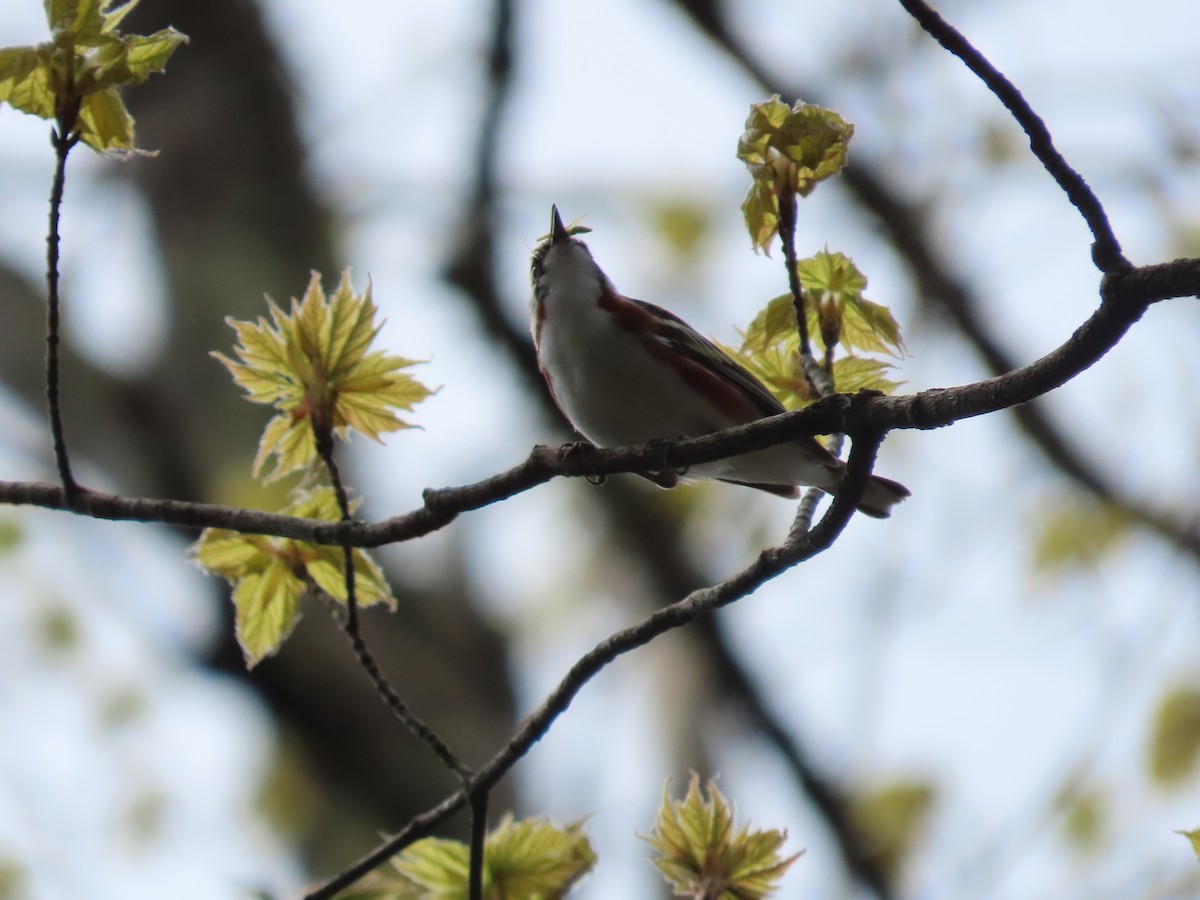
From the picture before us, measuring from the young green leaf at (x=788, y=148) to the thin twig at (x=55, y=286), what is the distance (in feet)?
3.22

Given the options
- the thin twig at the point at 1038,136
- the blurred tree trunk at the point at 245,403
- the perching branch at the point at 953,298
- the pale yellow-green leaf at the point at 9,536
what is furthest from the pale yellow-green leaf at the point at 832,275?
the pale yellow-green leaf at the point at 9,536

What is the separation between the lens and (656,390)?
9.42 ft

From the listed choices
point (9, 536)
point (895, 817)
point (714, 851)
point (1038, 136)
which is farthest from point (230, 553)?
point (9, 536)

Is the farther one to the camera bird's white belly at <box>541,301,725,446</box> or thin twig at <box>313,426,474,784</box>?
bird's white belly at <box>541,301,725,446</box>

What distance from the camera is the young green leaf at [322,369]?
2.00m

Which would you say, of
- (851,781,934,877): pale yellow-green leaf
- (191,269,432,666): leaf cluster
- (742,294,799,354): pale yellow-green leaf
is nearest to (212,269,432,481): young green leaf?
(191,269,432,666): leaf cluster

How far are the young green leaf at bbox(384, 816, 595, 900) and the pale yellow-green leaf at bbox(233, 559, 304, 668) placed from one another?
45 centimetres

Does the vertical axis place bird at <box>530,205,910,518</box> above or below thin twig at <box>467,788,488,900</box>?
above

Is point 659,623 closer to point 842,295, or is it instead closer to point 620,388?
point 842,295

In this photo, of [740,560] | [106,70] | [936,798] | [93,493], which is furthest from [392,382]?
[740,560]

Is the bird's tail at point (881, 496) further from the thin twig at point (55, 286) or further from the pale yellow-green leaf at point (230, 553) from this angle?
the thin twig at point (55, 286)

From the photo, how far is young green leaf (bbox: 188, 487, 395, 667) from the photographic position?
2094 mm

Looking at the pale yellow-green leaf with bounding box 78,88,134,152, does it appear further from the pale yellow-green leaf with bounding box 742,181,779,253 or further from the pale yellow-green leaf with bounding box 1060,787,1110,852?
the pale yellow-green leaf with bounding box 1060,787,1110,852

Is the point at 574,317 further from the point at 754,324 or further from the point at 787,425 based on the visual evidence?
the point at 787,425
